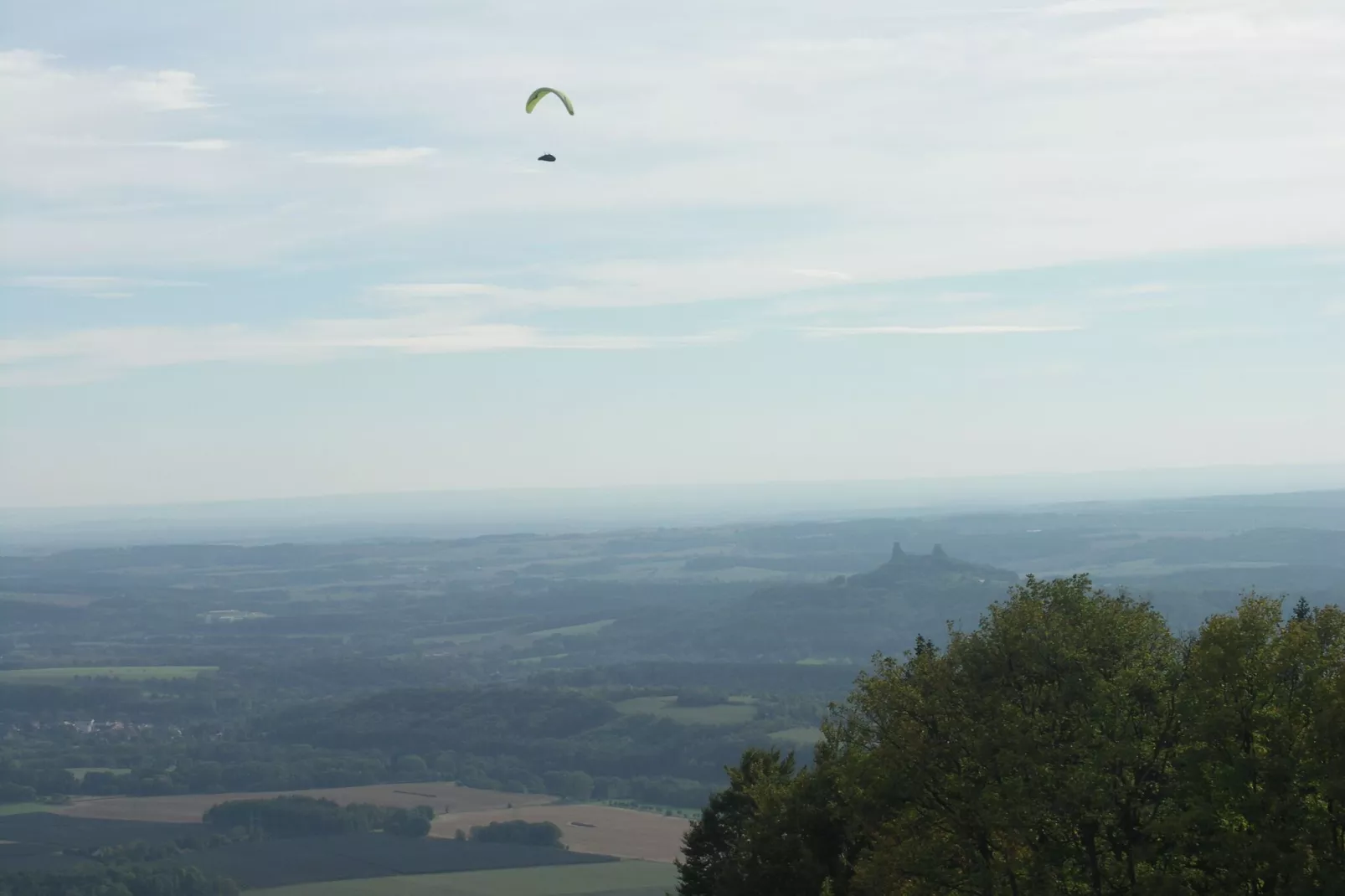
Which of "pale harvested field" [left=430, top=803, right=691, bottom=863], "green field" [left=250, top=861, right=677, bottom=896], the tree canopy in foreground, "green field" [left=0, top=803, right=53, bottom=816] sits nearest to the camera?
the tree canopy in foreground

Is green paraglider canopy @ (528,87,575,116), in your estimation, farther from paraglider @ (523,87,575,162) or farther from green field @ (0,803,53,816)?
green field @ (0,803,53,816)

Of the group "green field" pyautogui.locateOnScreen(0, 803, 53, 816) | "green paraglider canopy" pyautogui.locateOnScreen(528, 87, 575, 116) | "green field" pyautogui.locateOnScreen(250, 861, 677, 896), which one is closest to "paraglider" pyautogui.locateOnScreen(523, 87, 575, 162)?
"green paraglider canopy" pyautogui.locateOnScreen(528, 87, 575, 116)

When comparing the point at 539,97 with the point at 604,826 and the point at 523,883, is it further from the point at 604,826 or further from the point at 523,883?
the point at 604,826

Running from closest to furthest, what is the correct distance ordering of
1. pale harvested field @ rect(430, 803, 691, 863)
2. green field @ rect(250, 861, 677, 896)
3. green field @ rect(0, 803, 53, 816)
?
green field @ rect(250, 861, 677, 896)
pale harvested field @ rect(430, 803, 691, 863)
green field @ rect(0, 803, 53, 816)

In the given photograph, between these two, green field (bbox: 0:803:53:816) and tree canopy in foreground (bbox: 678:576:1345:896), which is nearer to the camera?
tree canopy in foreground (bbox: 678:576:1345:896)

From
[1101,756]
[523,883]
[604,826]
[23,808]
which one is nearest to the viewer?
→ [1101,756]

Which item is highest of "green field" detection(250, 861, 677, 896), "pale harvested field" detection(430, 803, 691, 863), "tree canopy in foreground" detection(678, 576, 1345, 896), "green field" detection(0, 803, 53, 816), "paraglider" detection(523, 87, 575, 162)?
"paraglider" detection(523, 87, 575, 162)

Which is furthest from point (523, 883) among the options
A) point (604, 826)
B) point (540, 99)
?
point (540, 99)
